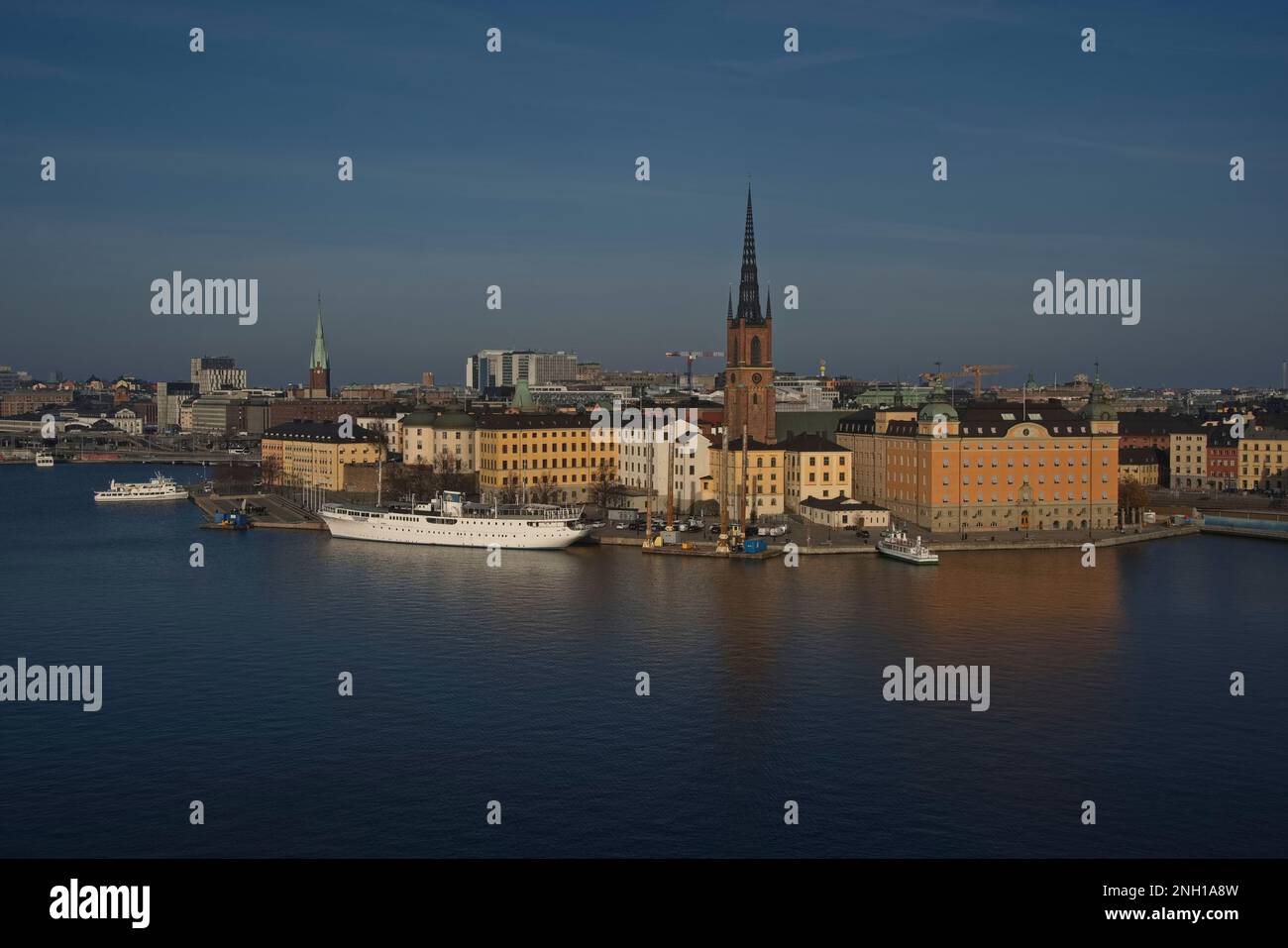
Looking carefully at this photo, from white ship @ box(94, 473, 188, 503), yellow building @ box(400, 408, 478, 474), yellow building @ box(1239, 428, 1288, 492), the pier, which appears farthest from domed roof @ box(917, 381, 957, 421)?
white ship @ box(94, 473, 188, 503)

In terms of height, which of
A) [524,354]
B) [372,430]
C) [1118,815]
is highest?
[524,354]

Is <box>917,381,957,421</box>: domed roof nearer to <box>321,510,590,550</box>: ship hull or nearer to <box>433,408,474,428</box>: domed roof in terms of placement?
<box>321,510,590,550</box>: ship hull

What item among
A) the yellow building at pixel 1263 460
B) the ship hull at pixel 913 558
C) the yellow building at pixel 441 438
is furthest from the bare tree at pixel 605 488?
the yellow building at pixel 1263 460

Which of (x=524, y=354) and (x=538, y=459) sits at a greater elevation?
(x=524, y=354)

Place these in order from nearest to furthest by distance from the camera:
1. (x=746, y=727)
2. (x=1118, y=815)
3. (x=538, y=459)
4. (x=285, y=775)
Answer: (x=1118, y=815) < (x=285, y=775) < (x=746, y=727) < (x=538, y=459)

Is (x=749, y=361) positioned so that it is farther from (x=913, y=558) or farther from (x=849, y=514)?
(x=913, y=558)

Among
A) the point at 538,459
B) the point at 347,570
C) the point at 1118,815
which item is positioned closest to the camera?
the point at 1118,815
